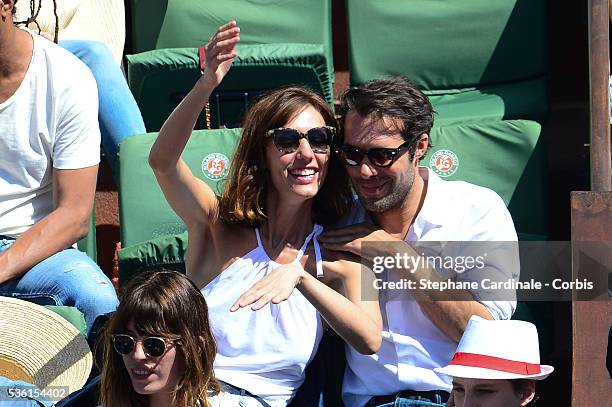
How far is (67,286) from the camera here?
10.7ft

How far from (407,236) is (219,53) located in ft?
2.30

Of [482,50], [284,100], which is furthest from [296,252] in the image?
[482,50]

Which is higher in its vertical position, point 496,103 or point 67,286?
point 496,103

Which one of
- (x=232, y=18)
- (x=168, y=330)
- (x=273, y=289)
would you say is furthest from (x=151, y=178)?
(x=273, y=289)

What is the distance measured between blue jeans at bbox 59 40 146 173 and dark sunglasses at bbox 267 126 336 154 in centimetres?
116

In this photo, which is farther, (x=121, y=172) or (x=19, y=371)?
(x=121, y=172)

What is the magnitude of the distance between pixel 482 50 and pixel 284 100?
73.8 inches

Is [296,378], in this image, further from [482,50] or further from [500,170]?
[482,50]

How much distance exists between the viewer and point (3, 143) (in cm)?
346

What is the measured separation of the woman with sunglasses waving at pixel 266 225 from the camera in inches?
116

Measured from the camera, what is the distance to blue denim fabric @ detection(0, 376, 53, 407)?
2785 mm

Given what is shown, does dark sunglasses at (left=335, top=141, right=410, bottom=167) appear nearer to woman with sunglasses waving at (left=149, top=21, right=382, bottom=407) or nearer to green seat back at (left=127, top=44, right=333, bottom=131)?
woman with sunglasses waving at (left=149, top=21, right=382, bottom=407)

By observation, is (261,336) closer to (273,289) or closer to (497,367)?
(273,289)

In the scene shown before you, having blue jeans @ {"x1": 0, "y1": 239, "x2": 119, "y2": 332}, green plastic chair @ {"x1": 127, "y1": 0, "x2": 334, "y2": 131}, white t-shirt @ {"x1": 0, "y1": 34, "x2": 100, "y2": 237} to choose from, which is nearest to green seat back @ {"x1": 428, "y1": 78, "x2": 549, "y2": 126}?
green plastic chair @ {"x1": 127, "y1": 0, "x2": 334, "y2": 131}
